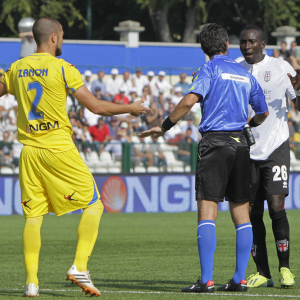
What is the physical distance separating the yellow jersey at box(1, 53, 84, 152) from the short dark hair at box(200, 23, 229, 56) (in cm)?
109

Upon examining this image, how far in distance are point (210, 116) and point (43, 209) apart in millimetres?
1569

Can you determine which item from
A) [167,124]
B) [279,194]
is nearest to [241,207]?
[279,194]

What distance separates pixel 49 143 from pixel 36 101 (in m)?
0.35

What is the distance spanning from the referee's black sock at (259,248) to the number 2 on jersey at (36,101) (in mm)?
2323

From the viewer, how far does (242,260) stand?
5453 mm

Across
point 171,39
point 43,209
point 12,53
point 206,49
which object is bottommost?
point 43,209

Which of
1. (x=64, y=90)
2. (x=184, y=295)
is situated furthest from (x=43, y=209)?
(x=184, y=295)

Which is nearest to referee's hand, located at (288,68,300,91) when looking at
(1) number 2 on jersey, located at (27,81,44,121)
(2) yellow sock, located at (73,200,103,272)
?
(2) yellow sock, located at (73,200,103,272)

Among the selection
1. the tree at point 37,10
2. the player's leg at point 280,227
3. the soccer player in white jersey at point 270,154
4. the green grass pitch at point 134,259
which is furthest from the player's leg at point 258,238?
the tree at point 37,10

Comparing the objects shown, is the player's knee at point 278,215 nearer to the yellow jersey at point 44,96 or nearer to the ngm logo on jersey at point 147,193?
the yellow jersey at point 44,96

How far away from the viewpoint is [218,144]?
538cm

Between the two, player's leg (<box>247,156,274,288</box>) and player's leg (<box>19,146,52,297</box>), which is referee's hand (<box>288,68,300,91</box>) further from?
player's leg (<box>19,146,52,297</box>)

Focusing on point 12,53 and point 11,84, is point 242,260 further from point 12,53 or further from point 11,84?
point 12,53

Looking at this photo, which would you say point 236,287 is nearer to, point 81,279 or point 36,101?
point 81,279
